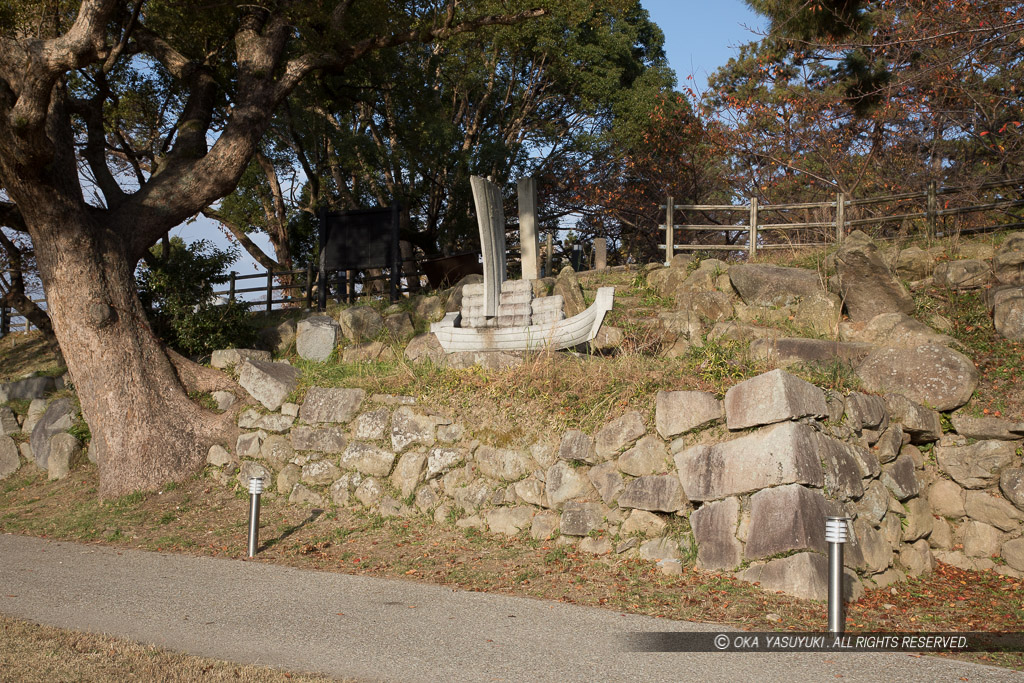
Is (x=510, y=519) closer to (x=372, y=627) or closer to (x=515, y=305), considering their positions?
(x=372, y=627)

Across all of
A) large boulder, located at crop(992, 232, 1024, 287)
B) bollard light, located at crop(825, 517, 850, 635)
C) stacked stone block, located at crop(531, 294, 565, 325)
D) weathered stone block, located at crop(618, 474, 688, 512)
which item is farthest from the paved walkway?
large boulder, located at crop(992, 232, 1024, 287)

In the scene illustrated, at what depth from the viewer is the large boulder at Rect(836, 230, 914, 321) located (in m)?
10.0

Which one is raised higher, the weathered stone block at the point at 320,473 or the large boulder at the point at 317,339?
the large boulder at the point at 317,339

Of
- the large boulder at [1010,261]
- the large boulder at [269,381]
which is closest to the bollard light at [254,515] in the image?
the large boulder at [269,381]

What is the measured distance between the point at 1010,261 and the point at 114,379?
455 inches

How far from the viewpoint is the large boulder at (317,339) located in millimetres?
12445

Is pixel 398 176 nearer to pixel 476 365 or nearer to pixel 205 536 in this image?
pixel 476 365

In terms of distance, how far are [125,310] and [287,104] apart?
10.1 m

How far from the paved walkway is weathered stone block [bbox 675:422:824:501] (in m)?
1.68

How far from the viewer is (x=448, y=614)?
6102 millimetres

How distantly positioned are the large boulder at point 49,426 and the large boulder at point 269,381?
301 centimetres

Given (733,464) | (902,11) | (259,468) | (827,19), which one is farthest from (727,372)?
(902,11)

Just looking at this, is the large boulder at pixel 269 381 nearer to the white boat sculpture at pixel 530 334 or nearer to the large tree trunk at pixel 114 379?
the large tree trunk at pixel 114 379

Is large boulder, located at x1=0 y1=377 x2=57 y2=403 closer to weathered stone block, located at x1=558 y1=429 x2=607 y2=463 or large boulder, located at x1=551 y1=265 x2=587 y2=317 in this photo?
large boulder, located at x1=551 y1=265 x2=587 y2=317
